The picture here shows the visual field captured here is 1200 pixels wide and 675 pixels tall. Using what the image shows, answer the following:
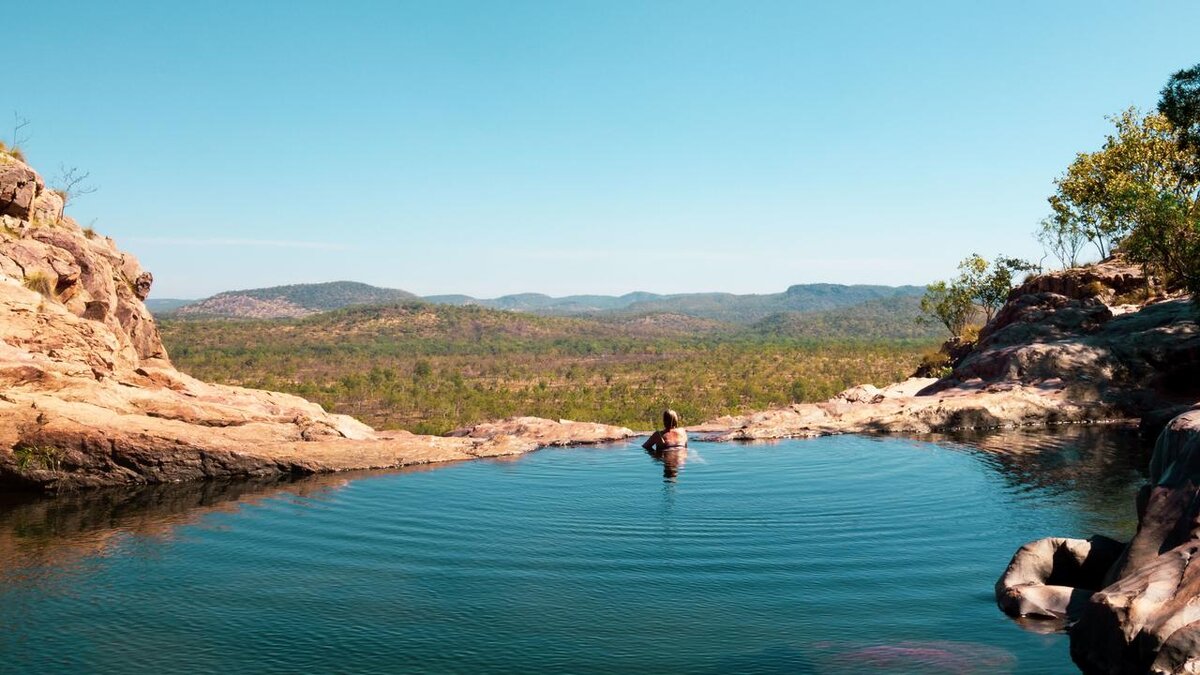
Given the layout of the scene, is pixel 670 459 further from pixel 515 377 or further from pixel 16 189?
pixel 515 377

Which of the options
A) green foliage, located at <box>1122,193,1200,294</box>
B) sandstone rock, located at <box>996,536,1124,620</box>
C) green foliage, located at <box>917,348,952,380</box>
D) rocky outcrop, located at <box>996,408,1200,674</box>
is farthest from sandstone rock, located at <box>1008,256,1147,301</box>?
sandstone rock, located at <box>996,536,1124,620</box>

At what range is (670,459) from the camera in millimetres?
32062

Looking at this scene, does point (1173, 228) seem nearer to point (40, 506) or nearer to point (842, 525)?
point (842, 525)

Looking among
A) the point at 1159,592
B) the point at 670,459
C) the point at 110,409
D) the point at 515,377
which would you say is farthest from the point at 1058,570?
the point at 515,377

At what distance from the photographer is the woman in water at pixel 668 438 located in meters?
33.7

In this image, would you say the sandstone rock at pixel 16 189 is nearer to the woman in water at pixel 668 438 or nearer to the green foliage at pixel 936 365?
the woman in water at pixel 668 438

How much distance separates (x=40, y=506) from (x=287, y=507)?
7235 mm

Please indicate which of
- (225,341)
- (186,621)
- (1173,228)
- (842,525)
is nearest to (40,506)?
(186,621)

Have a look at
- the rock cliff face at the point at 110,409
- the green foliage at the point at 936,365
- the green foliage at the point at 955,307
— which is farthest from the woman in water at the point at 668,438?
the green foliage at the point at 955,307

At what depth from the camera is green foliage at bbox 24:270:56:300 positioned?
104 ft

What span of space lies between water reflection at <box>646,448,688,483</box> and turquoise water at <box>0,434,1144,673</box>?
794 mm

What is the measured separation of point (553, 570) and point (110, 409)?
738 inches

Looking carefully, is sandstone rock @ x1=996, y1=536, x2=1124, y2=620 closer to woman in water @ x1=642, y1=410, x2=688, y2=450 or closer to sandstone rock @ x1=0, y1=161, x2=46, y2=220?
woman in water @ x1=642, y1=410, x2=688, y2=450

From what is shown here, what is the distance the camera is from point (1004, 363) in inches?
1678
